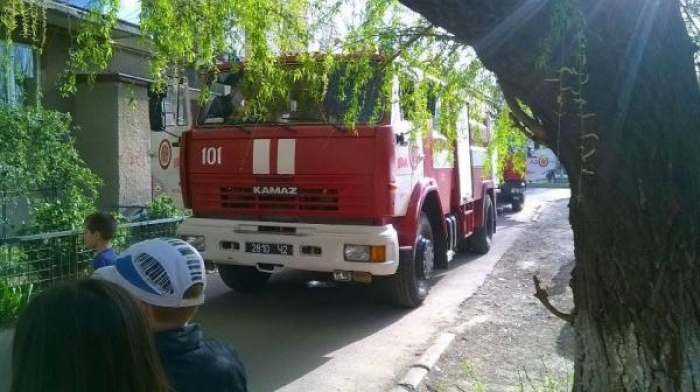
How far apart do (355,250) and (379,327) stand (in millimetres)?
968

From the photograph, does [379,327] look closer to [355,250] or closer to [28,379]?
[355,250]

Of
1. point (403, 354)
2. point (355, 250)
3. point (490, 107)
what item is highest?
point (490, 107)

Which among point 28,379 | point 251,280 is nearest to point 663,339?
point 28,379

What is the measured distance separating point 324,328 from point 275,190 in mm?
1514

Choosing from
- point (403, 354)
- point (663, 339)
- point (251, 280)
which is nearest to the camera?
point (663, 339)

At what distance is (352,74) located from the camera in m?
4.36

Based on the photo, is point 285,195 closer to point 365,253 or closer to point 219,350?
point 365,253

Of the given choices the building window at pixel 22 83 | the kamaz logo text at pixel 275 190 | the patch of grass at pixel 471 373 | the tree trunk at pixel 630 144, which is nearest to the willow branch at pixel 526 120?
the tree trunk at pixel 630 144

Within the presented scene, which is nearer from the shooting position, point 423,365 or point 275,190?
point 423,365

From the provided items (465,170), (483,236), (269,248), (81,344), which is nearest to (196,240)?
(269,248)

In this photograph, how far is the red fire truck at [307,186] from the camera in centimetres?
620

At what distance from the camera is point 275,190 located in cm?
659

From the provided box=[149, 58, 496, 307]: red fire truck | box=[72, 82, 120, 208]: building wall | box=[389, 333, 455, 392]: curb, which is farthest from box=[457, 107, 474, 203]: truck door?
box=[72, 82, 120, 208]: building wall

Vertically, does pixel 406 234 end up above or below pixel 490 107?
below
